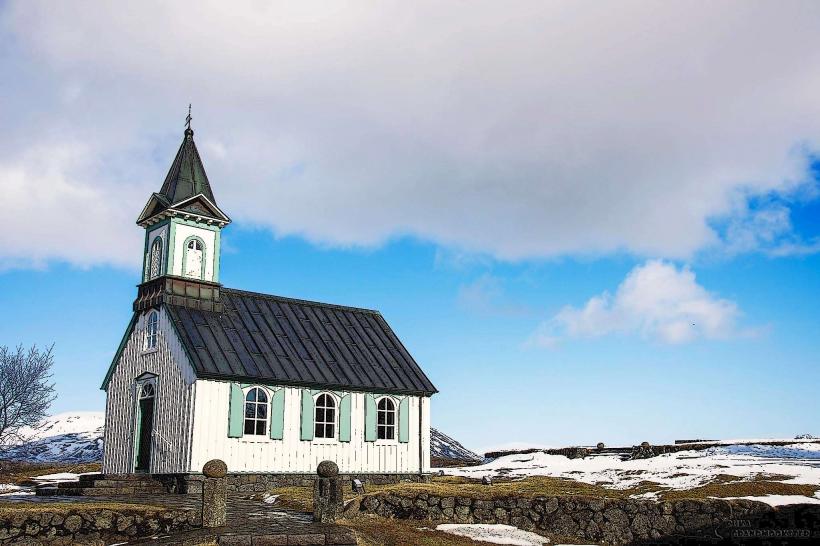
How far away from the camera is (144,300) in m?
28.0

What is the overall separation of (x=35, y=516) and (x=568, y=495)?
11.0m

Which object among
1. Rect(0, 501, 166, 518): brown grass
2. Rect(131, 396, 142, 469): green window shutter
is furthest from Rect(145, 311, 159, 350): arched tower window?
Rect(0, 501, 166, 518): brown grass

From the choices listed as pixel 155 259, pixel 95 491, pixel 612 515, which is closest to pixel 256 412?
pixel 95 491

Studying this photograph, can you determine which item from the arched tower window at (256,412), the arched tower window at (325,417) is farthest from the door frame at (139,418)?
the arched tower window at (325,417)

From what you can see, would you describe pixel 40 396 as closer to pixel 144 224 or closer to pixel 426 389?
pixel 144 224

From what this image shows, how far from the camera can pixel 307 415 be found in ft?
87.7

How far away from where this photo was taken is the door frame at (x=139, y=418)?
26.0 metres

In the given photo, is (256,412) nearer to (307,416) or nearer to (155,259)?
(307,416)

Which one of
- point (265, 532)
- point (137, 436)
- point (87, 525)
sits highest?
point (137, 436)

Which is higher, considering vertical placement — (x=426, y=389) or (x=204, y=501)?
(x=426, y=389)

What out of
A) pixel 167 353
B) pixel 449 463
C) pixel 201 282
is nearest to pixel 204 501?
pixel 167 353

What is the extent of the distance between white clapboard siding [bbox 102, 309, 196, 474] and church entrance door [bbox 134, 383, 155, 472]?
30 cm

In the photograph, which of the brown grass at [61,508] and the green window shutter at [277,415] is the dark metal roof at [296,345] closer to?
the green window shutter at [277,415]

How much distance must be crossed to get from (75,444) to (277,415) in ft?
69.3
